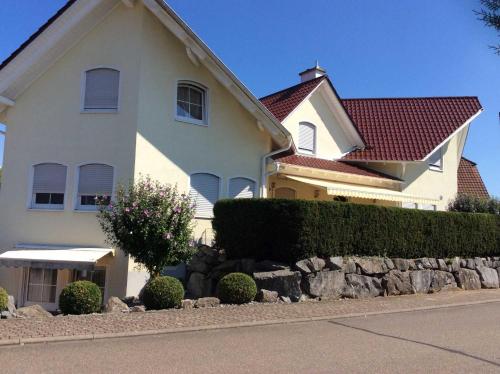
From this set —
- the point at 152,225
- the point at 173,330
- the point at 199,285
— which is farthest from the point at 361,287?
the point at 173,330

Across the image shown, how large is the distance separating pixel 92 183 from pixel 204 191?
353 centimetres

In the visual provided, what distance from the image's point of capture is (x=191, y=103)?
17.3 metres

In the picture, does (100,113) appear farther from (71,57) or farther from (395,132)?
(395,132)

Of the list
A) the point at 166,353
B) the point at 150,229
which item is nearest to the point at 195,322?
the point at 166,353

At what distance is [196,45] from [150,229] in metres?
6.30

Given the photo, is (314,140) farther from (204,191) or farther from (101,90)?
(101,90)

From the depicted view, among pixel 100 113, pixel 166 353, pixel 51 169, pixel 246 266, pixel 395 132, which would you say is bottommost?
pixel 166 353

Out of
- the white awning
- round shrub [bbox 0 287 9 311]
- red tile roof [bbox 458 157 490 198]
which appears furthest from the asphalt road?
red tile roof [bbox 458 157 490 198]

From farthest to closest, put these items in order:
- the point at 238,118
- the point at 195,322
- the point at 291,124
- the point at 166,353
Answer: the point at 291,124 < the point at 238,118 < the point at 195,322 < the point at 166,353

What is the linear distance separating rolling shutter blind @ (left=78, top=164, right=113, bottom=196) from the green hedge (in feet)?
11.7

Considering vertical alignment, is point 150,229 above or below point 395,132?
below

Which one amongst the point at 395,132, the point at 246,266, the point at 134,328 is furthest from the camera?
the point at 395,132

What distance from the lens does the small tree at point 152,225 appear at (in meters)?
12.7

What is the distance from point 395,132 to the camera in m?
24.4
